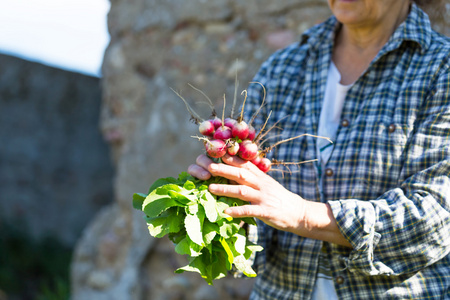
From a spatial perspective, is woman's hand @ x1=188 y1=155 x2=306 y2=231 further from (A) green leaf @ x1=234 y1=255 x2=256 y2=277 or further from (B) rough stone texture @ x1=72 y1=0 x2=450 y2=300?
(B) rough stone texture @ x1=72 y1=0 x2=450 y2=300

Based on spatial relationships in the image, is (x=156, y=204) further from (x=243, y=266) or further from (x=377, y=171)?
(x=377, y=171)

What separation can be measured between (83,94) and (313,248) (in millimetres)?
5485

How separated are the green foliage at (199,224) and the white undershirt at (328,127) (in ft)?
0.93

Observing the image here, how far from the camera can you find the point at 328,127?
174 cm

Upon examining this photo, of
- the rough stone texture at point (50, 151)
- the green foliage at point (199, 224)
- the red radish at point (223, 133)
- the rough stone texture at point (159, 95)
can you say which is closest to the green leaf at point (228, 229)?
the green foliage at point (199, 224)

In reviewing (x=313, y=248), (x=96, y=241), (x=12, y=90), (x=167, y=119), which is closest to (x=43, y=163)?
(x=12, y=90)

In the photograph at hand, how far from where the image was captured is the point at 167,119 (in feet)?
9.79

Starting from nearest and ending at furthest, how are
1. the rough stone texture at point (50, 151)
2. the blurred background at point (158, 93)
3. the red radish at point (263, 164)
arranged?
the red radish at point (263, 164) < the blurred background at point (158, 93) < the rough stone texture at point (50, 151)

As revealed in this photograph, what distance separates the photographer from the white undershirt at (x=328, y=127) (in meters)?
1.66

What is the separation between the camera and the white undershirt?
1.66 metres

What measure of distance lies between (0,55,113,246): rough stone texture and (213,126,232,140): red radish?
515 cm

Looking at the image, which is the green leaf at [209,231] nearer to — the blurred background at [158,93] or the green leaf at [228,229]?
the green leaf at [228,229]

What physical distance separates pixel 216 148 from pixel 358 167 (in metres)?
0.46

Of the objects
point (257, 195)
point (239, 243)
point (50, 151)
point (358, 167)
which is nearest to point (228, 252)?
point (239, 243)
